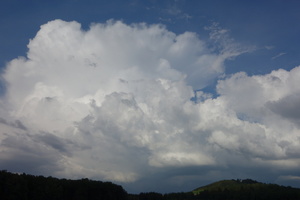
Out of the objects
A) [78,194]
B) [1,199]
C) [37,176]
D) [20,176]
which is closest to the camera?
[1,199]

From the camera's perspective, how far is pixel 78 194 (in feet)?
648

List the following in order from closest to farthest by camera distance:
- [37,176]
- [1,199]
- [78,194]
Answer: [1,199] < [37,176] < [78,194]

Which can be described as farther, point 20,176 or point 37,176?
point 37,176

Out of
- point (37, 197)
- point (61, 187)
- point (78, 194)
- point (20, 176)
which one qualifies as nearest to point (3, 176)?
point (20, 176)

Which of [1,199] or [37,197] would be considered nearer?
[1,199]

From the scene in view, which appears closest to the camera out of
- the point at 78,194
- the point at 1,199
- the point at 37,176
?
the point at 1,199

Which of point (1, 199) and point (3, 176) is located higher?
point (3, 176)

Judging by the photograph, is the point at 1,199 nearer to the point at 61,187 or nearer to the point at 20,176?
the point at 20,176

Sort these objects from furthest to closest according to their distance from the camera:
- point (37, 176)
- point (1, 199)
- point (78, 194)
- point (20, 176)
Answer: point (78, 194)
point (37, 176)
point (20, 176)
point (1, 199)

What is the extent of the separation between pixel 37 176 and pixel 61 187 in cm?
1549

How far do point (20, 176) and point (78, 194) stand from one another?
4739cm

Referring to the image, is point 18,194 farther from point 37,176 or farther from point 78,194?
point 78,194

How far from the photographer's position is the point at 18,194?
153 metres

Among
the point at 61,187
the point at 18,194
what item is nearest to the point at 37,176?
the point at 61,187
